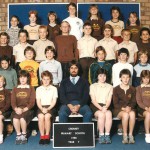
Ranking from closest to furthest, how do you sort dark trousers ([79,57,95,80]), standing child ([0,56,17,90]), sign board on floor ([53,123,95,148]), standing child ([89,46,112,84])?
sign board on floor ([53,123,95,148]) < standing child ([0,56,17,90]) < standing child ([89,46,112,84]) < dark trousers ([79,57,95,80])

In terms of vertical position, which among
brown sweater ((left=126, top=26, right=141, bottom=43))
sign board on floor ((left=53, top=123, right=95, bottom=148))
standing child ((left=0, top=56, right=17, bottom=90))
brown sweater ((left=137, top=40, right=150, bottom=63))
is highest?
brown sweater ((left=126, top=26, right=141, bottom=43))

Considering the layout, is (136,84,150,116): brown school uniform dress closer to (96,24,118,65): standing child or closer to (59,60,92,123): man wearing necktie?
(59,60,92,123): man wearing necktie

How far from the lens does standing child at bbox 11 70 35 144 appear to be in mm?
5816

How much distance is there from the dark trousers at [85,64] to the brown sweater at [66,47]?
20 cm

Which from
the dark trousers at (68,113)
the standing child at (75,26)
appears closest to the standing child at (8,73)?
the dark trousers at (68,113)

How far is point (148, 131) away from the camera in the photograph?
19.2 ft

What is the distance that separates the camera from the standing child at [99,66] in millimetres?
6493

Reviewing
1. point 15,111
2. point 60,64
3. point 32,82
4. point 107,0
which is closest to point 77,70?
point 60,64

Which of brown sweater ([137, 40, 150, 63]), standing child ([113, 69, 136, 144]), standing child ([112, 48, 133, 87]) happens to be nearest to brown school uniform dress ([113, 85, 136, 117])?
standing child ([113, 69, 136, 144])

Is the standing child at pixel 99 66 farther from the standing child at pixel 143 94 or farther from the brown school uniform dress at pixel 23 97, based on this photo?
the brown school uniform dress at pixel 23 97

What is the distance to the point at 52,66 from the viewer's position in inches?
257

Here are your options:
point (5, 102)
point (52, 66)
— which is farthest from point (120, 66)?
point (5, 102)

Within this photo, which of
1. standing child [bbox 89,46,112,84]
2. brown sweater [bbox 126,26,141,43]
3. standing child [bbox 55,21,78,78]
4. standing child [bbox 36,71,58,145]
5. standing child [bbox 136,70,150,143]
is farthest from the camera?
brown sweater [bbox 126,26,141,43]

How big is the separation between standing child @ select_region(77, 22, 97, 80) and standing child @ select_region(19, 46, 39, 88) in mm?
924
